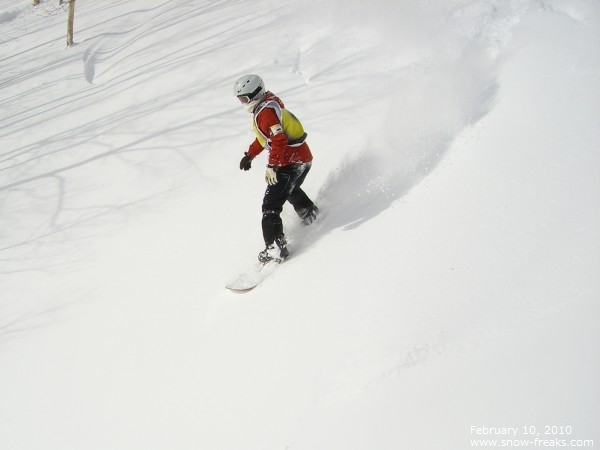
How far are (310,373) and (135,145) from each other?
503cm

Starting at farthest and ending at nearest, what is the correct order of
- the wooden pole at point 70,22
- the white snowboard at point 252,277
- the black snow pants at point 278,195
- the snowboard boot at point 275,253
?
1. the wooden pole at point 70,22
2. the snowboard boot at point 275,253
3. the white snowboard at point 252,277
4. the black snow pants at point 278,195

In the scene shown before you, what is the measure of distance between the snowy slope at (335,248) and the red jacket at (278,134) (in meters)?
0.83

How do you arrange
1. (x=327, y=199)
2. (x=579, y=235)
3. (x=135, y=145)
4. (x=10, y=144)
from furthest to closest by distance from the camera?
(x=10, y=144)
(x=135, y=145)
(x=327, y=199)
(x=579, y=235)

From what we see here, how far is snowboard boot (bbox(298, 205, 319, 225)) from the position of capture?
4.46 m

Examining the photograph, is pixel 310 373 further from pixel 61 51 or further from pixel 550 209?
pixel 61 51

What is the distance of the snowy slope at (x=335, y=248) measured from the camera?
253 centimetres

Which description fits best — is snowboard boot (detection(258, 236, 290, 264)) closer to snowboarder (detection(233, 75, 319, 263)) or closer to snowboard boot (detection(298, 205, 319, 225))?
snowboarder (detection(233, 75, 319, 263))

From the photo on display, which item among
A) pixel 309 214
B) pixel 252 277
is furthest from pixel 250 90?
pixel 252 277

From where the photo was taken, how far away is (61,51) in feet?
36.5

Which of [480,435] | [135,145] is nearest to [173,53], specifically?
[135,145]

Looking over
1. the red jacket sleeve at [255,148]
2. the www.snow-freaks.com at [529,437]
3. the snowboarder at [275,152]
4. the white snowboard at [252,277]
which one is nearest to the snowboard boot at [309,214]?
the snowboarder at [275,152]

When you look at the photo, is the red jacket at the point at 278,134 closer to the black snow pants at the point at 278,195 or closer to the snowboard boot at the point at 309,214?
the black snow pants at the point at 278,195

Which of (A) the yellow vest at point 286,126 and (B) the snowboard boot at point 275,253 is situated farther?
(B) the snowboard boot at point 275,253

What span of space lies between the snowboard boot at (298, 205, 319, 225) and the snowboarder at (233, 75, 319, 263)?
2 centimetres
